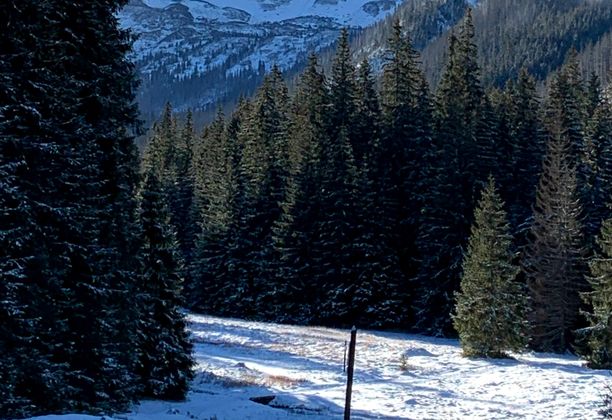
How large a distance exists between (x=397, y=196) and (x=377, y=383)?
1069 inches

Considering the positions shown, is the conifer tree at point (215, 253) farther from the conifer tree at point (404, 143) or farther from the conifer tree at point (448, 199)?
the conifer tree at point (448, 199)

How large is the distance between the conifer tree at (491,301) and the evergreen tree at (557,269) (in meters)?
6.70

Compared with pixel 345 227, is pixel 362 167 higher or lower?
higher

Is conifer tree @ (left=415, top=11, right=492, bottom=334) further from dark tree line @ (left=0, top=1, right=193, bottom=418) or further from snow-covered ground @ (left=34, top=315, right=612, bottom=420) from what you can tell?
dark tree line @ (left=0, top=1, right=193, bottom=418)

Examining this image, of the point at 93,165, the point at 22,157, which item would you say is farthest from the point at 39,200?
the point at 93,165

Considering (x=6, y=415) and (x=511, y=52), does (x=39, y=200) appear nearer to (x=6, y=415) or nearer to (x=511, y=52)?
(x=6, y=415)

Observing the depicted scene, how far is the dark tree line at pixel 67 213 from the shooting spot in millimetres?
11781

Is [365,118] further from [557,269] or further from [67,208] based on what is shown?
[67,208]

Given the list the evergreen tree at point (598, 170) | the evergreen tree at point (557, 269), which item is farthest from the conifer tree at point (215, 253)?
the evergreen tree at point (598, 170)

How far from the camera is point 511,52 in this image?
19325 centimetres

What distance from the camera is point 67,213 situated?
1279cm

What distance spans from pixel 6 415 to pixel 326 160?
134ft

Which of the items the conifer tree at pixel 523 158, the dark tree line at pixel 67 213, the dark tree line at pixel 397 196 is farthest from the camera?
the conifer tree at pixel 523 158

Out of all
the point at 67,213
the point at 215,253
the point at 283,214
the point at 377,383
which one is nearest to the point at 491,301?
the point at 377,383
